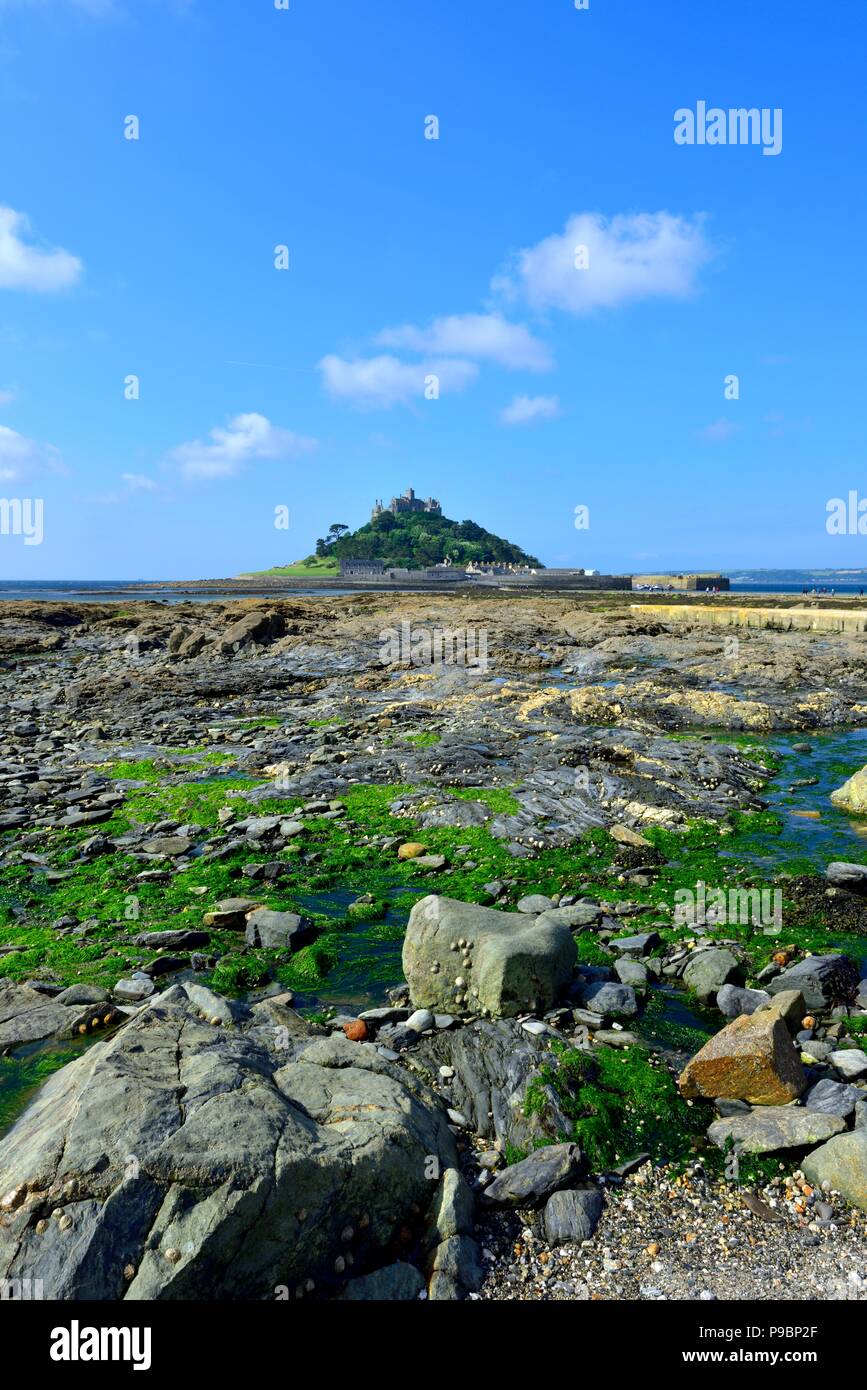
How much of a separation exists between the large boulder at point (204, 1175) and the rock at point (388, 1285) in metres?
0.08

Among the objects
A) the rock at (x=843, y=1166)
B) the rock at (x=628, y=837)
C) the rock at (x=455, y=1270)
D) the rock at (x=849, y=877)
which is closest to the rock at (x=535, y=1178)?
the rock at (x=455, y=1270)

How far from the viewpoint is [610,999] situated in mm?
8070

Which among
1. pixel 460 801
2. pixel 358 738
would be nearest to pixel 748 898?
pixel 460 801

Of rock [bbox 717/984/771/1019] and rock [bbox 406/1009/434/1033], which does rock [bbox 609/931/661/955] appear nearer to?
rock [bbox 717/984/771/1019]

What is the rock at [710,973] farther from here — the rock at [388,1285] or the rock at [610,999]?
the rock at [388,1285]

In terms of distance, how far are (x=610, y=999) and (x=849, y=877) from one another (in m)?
5.52

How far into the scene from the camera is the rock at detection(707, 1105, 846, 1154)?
19.4ft

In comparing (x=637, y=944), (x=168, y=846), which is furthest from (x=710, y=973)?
(x=168, y=846)

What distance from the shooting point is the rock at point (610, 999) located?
796 centimetres

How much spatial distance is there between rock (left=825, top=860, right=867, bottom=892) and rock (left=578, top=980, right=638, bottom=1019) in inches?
198

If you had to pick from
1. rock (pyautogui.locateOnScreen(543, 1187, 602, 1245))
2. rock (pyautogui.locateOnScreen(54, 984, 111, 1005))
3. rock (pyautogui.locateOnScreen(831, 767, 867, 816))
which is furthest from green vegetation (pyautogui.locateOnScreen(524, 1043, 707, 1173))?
rock (pyautogui.locateOnScreen(831, 767, 867, 816))

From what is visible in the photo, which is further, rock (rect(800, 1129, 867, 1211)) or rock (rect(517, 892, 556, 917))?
rock (rect(517, 892, 556, 917))

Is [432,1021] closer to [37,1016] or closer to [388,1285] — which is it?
[388,1285]
